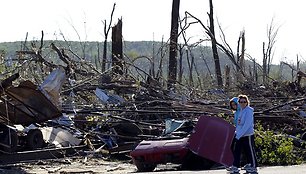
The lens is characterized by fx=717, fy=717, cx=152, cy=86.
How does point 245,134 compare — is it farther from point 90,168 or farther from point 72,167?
point 72,167

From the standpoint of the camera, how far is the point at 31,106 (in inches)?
702

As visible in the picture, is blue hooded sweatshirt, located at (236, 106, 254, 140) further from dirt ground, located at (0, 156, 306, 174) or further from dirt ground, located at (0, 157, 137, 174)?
dirt ground, located at (0, 157, 137, 174)

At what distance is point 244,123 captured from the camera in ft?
44.8

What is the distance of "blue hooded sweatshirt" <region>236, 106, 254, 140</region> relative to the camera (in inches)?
537

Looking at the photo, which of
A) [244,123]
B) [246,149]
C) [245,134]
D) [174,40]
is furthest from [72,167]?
[174,40]

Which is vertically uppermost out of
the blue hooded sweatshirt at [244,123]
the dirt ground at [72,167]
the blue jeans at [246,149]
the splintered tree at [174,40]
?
the splintered tree at [174,40]

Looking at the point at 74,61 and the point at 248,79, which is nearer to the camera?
the point at 74,61

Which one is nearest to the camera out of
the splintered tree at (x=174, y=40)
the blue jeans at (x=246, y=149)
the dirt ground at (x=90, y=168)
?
the blue jeans at (x=246, y=149)

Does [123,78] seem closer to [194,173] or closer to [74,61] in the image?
[74,61]

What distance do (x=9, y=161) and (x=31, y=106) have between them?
1592 mm

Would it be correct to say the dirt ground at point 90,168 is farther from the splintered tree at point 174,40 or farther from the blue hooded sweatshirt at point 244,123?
the splintered tree at point 174,40

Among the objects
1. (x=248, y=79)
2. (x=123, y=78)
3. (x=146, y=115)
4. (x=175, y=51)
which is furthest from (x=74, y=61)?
(x=175, y=51)

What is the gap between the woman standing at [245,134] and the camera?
13641 mm

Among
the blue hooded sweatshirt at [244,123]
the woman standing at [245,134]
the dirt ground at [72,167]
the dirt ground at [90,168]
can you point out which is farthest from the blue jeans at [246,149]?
the dirt ground at [72,167]
